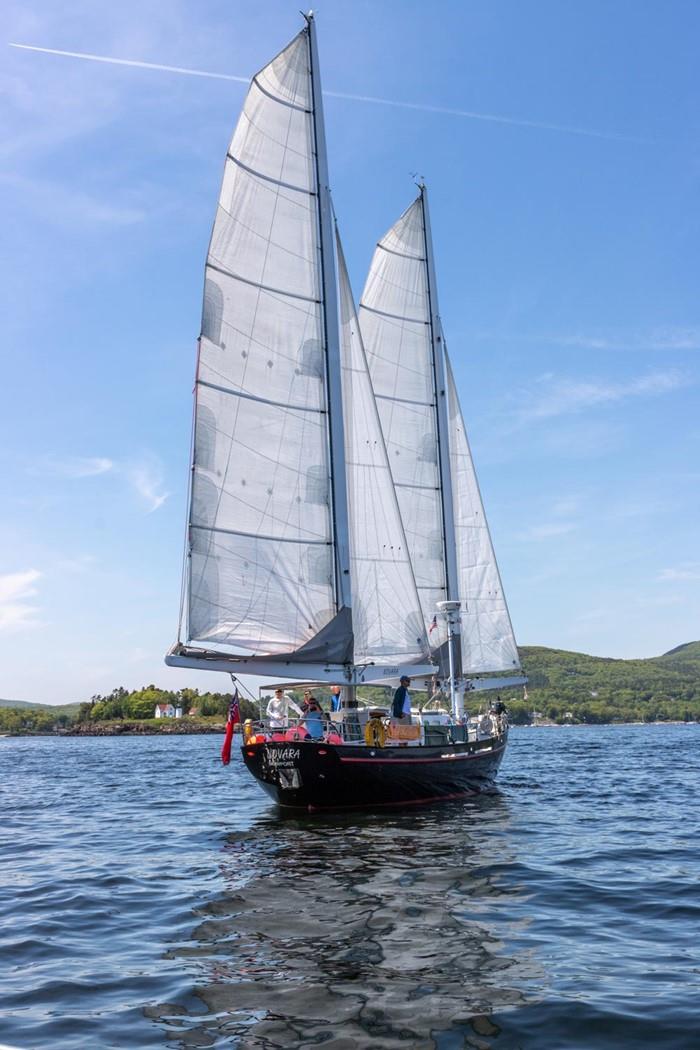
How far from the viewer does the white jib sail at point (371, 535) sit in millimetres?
27609

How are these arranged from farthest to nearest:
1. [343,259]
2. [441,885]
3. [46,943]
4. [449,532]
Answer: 1. [449,532]
2. [343,259]
3. [441,885]
4. [46,943]

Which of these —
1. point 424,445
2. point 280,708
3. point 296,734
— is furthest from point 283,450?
point 424,445

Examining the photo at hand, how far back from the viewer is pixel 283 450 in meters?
25.7

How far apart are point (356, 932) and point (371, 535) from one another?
58.6 feet

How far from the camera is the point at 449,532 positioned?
120 feet

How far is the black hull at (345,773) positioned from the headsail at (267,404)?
10.1 ft

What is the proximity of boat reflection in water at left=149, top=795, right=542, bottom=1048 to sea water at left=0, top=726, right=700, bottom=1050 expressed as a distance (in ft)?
0.11

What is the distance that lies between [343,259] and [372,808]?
17.3 m

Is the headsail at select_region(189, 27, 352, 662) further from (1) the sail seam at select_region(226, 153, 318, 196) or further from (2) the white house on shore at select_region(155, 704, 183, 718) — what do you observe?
(2) the white house on shore at select_region(155, 704, 183, 718)

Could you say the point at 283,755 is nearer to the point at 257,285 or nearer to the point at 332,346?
the point at 332,346

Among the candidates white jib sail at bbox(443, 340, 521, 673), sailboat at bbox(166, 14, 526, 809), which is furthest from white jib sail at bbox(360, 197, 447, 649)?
sailboat at bbox(166, 14, 526, 809)

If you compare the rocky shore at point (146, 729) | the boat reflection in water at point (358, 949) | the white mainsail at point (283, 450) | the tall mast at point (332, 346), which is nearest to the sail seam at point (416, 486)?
the white mainsail at point (283, 450)

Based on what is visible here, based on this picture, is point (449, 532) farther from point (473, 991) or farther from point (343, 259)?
point (473, 991)

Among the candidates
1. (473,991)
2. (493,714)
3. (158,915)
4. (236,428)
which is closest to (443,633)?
(493,714)
